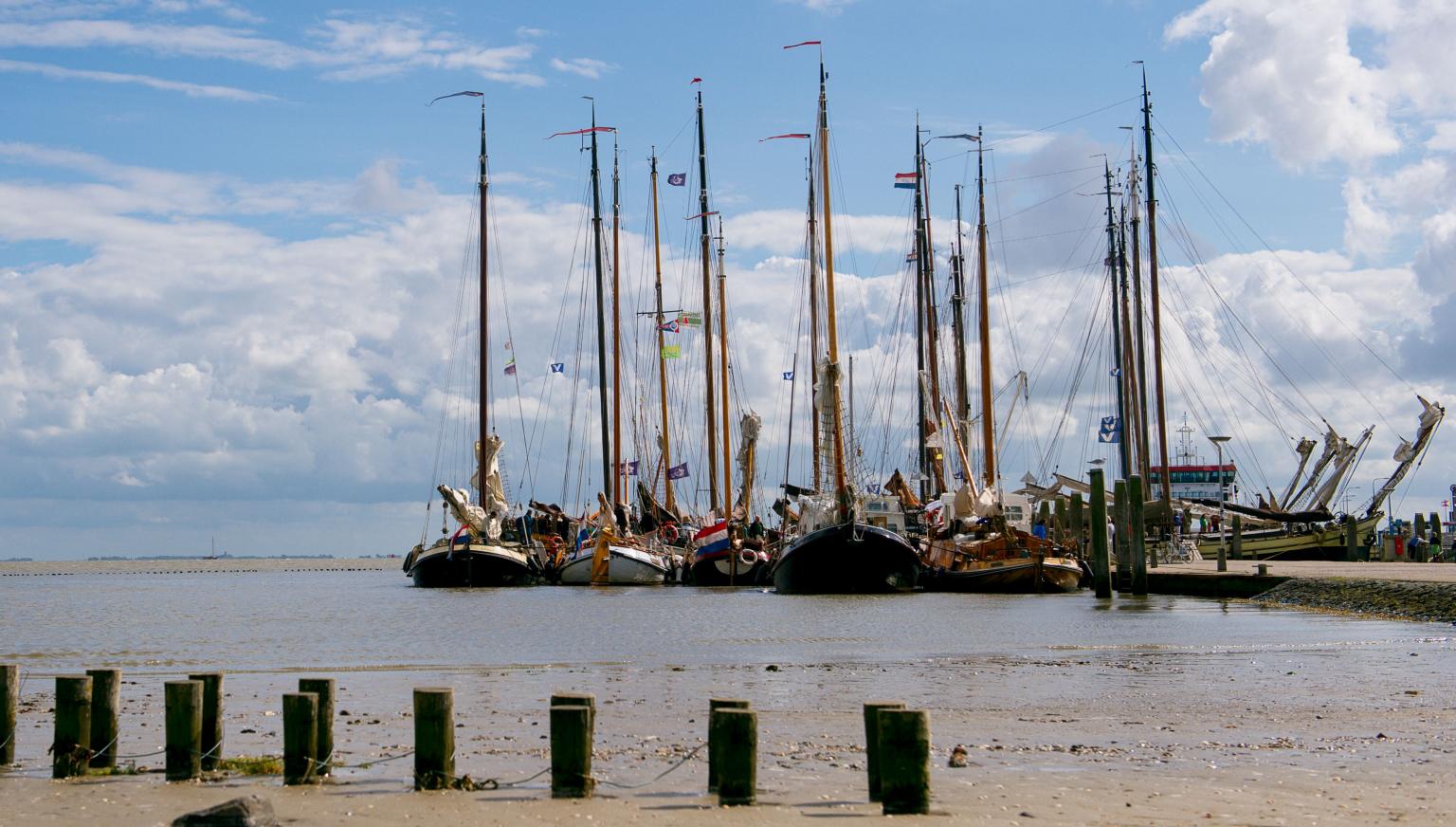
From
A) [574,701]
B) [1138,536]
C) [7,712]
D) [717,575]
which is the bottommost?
[7,712]

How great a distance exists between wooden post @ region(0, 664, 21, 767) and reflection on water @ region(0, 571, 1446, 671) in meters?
11.4

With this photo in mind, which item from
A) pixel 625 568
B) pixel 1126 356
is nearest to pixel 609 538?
pixel 625 568

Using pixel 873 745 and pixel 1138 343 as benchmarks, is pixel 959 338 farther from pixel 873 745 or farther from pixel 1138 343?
pixel 873 745

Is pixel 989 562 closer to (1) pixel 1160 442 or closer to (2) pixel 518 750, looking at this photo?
(1) pixel 1160 442

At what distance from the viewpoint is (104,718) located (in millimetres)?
14914

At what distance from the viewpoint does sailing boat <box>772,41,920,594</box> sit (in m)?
51.7

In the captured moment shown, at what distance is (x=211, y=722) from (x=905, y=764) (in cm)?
679

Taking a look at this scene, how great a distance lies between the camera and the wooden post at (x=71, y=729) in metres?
14.6

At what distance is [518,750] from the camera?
16219 mm

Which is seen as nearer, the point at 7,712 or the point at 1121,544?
the point at 7,712

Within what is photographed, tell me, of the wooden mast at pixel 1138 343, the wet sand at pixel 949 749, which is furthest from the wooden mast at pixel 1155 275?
the wet sand at pixel 949 749

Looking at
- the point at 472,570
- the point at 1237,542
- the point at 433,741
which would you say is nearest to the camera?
the point at 433,741

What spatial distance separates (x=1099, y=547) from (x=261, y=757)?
3423cm

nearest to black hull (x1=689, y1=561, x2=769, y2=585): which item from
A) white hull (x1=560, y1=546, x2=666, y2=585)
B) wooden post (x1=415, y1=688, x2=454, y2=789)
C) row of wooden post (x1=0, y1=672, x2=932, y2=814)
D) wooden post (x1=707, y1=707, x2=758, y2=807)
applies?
white hull (x1=560, y1=546, x2=666, y2=585)
